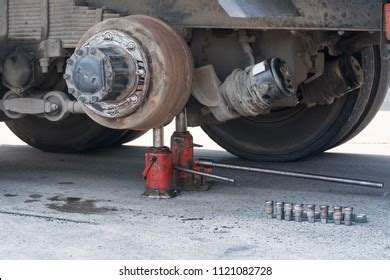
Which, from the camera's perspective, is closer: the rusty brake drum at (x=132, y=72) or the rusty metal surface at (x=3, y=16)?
the rusty brake drum at (x=132, y=72)

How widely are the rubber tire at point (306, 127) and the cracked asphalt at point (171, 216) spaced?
0.12m

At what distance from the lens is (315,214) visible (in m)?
4.20

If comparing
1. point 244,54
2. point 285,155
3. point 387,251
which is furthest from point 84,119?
point 387,251

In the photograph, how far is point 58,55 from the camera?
4.68 metres

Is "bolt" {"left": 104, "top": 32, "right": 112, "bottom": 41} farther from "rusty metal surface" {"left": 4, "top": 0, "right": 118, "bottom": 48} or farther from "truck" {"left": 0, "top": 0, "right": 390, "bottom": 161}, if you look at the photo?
"rusty metal surface" {"left": 4, "top": 0, "right": 118, "bottom": 48}

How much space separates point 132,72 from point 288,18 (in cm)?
75

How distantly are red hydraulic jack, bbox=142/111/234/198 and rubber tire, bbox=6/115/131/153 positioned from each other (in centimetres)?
157

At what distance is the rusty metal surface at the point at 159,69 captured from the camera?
421 centimetres

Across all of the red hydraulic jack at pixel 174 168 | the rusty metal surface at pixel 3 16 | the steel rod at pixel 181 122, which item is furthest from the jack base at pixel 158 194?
the rusty metal surface at pixel 3 16

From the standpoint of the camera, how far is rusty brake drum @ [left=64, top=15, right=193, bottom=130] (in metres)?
4.20

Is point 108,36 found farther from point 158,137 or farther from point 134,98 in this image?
point 158,137

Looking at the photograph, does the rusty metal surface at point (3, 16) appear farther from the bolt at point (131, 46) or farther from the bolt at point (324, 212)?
the bolt at point (324, 212)

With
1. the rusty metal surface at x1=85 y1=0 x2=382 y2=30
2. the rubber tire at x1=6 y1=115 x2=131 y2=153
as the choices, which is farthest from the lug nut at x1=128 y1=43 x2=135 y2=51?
the rubber tire at x1=6 y1=115 x2=131 y2=153
